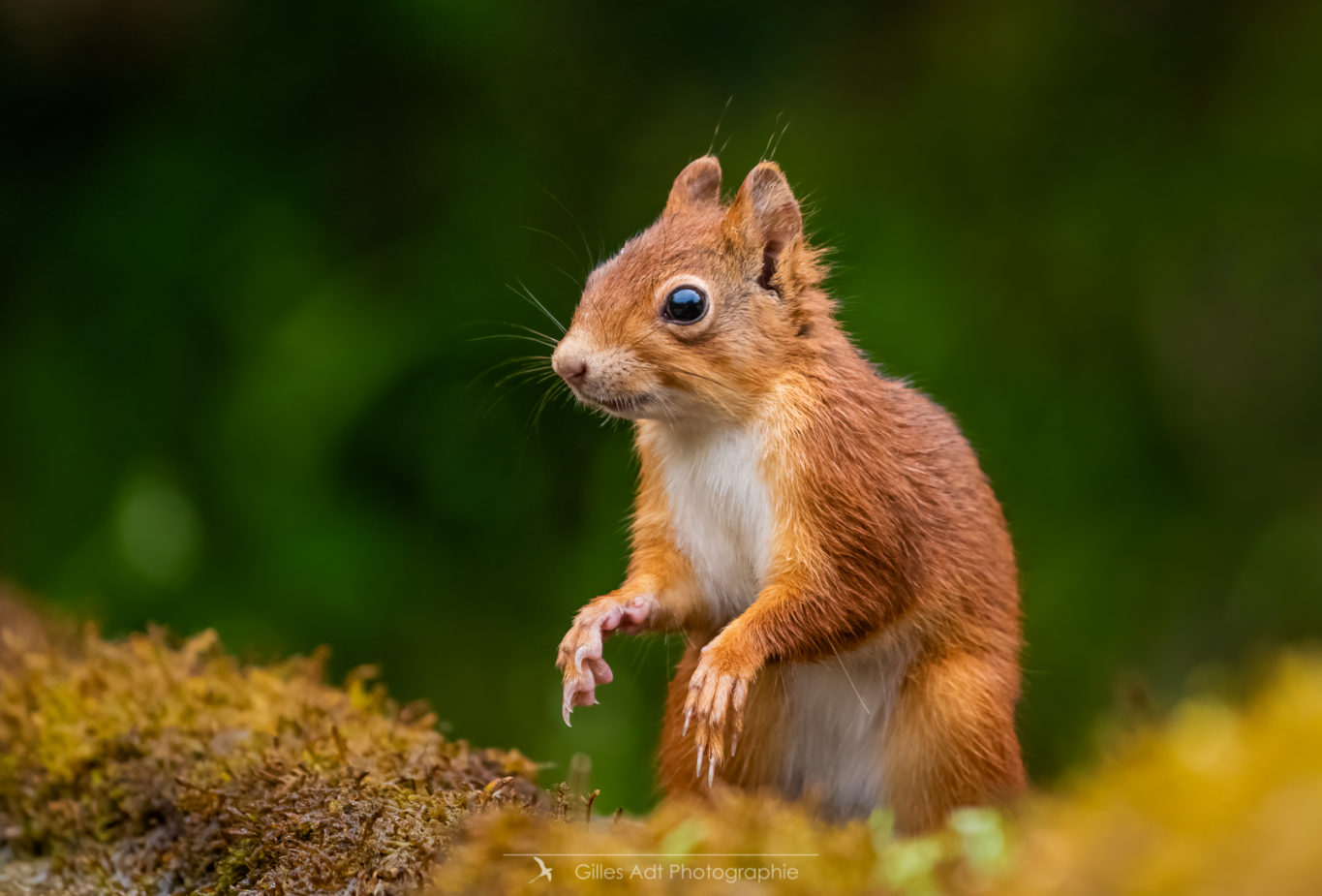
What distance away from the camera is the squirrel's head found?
2045 millimetres

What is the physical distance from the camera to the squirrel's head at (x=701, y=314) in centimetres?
204

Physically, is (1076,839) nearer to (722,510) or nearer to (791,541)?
(791,541)

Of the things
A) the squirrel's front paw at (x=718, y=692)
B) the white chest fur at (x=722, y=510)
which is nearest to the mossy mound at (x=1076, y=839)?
the squirrel's front paw at (x=718, y=692)

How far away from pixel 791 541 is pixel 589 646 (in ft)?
1.19

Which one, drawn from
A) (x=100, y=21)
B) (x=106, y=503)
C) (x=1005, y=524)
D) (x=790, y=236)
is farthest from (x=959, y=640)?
(x=100, y=21)

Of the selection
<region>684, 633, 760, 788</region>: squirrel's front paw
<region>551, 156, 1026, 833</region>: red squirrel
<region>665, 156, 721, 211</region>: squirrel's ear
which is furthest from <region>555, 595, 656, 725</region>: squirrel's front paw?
<region>665, 156, 721, 211</region>: squirrel's ear

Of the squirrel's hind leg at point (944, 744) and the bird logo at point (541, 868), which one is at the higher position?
the squirrel's hind leg at point (944, 744)

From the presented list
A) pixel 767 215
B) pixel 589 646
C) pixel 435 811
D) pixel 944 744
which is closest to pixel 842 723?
pixel 944 744

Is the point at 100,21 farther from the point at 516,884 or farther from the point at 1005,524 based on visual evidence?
the point at 516,884

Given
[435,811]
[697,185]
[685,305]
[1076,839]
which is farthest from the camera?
[697,185]

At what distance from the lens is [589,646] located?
194 centimetres

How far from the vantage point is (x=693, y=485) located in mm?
2143

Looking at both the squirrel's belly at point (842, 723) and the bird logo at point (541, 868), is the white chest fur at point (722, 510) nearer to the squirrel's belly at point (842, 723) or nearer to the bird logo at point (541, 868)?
the squirrel's belly at point (842, 723)

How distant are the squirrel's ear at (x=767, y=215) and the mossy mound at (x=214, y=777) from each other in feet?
3.25
